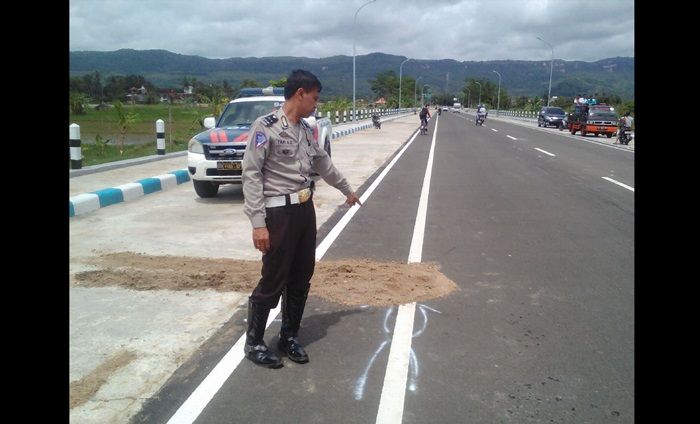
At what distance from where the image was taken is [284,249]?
362cm

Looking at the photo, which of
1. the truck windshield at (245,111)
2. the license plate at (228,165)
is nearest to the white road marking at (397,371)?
the license plate at (228,165)

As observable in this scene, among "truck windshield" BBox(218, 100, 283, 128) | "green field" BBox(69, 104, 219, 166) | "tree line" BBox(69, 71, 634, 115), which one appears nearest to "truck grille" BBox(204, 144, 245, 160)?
"truck windshield" BBox(218, 100, 283, 128)

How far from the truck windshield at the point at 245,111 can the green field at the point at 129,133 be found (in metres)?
3.00

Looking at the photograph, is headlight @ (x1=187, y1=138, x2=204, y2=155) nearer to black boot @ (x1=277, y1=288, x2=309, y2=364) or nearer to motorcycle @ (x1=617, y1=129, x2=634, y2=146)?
black boot @ (x1=277, y1=288, x2=309, y2=364)

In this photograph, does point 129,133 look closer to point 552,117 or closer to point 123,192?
point 123,192

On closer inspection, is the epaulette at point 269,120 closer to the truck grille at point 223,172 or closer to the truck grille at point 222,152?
the truck grille at point 222,152

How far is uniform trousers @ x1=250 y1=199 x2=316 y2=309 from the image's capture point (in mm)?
3598

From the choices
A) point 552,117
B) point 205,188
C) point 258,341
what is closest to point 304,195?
point 258,341

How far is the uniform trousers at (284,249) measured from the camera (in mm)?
3598

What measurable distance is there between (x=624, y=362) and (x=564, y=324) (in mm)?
661

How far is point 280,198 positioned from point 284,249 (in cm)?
33

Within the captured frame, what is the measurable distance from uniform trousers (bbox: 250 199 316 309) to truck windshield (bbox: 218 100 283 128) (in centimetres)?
702

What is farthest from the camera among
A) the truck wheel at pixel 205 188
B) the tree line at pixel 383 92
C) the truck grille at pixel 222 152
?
the tree line at pixel 383 92
